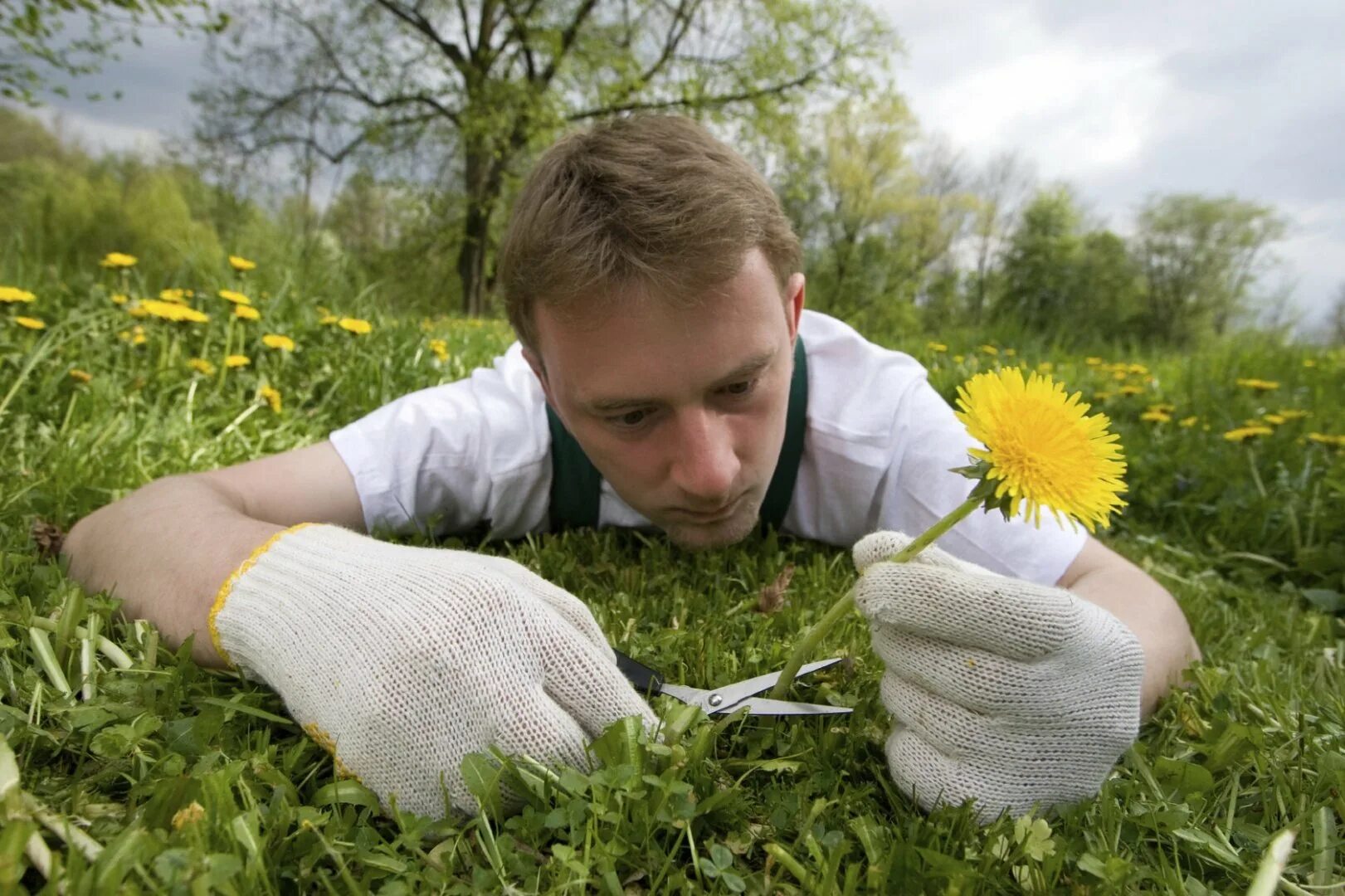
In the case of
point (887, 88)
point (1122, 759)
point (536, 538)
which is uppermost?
point (887, 88)

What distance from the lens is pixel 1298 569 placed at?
2.91 m

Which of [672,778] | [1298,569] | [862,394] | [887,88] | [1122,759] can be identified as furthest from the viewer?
[887,88]

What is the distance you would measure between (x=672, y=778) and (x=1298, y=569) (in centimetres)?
295

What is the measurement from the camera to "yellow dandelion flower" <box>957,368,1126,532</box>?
0.91 m

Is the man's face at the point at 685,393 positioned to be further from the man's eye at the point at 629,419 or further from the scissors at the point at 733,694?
the scissors at the point at 733,694

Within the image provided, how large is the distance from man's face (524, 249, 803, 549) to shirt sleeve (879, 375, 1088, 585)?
455 mm

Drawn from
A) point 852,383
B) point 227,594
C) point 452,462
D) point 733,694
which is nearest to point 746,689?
point 733,694

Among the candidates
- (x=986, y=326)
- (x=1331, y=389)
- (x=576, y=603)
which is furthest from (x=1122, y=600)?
(x=986, y=326)

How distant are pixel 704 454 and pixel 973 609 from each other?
0.72m

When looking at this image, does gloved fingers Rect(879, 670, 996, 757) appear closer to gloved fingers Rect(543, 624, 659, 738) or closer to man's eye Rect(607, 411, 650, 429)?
gloved fingers Rect(543, 624, 659, 738)

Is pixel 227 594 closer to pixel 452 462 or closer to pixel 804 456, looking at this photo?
pixel 452 462

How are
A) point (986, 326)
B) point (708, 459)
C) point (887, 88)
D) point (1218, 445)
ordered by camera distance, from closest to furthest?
point (708, 459) → point (1218, 445) → point (986, 326) → point (887, 88)

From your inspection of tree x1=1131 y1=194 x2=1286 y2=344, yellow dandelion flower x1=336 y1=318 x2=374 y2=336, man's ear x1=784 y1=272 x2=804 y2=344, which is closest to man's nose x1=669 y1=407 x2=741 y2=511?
man's ear x1=784 y1=272 x2=804 y2=344

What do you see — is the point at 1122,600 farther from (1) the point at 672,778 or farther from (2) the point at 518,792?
(2) the point at 518,792
